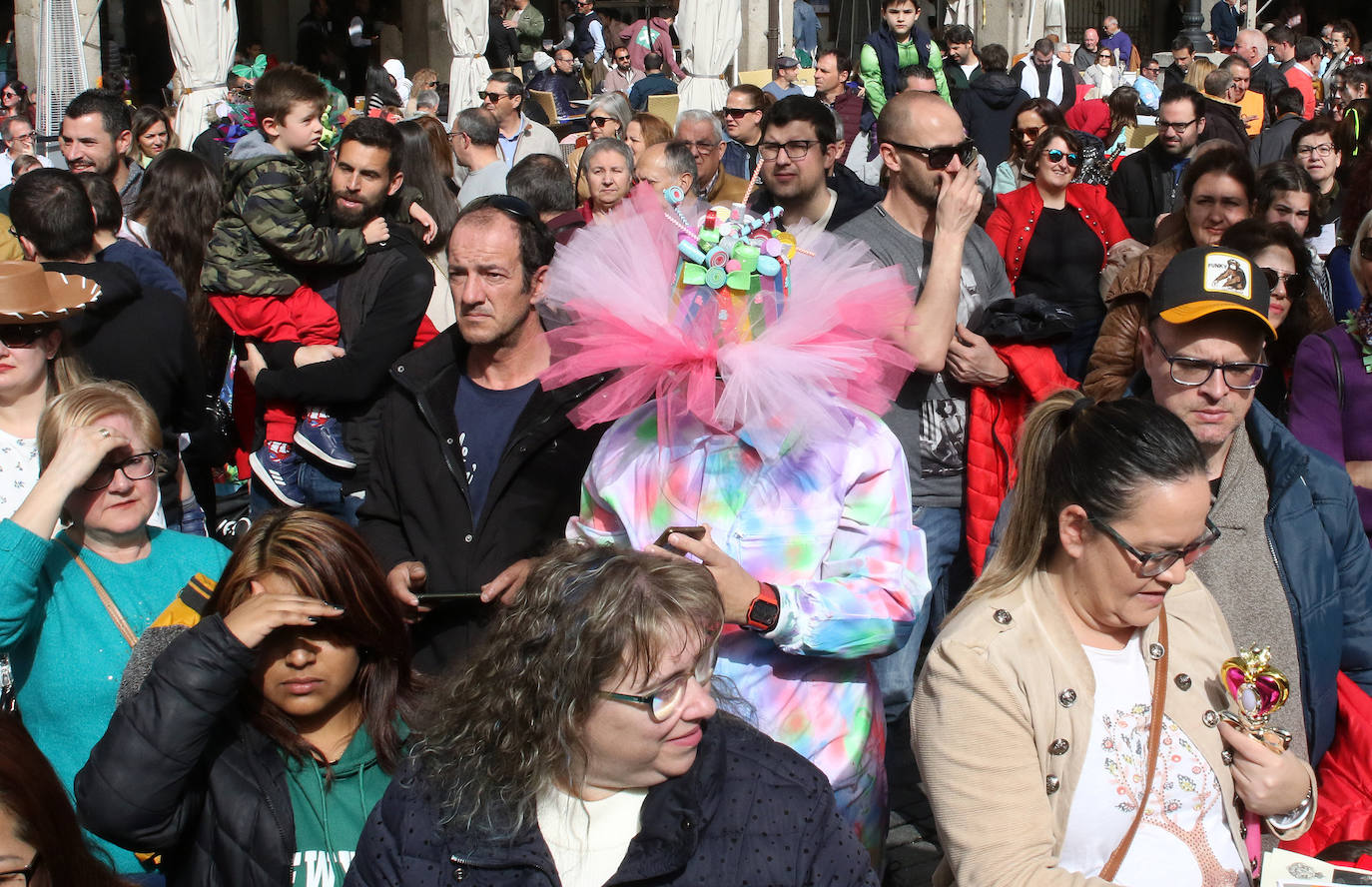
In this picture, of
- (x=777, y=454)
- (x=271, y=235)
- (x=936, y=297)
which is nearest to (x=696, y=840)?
(x=777, y=454)

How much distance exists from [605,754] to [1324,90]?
1874cm

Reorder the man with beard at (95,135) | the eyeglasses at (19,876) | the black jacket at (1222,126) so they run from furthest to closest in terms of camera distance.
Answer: the black jacket at (1222,126)
the man with beard at (95,135)
the eyeglasses at (19,876)

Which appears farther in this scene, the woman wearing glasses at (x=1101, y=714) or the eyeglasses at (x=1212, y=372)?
the eyeglasses at (x=1212, y=372)

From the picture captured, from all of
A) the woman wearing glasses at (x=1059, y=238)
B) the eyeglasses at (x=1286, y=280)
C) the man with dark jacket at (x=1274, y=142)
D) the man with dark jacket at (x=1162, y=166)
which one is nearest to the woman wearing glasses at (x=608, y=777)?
the eyeglasses at (x=1286, y=280)

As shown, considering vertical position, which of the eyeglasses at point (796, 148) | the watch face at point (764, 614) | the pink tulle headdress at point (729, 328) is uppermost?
the pink tulle headdress at point (729, 328)

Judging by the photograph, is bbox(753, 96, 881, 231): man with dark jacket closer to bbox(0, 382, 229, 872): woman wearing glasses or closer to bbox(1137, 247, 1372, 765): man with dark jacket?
bbox(1137, 247, 1372, 765): man with dark jacket

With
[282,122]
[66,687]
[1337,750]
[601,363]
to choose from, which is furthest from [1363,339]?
[282,122]

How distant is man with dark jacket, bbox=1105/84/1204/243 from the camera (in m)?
8.24

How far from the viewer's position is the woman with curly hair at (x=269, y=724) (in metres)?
2.44

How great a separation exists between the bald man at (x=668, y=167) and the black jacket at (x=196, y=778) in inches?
178

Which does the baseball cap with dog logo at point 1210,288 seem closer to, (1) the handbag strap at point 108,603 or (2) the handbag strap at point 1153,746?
(2) the handbag strap at point 1153,746

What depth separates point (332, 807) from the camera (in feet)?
8.66

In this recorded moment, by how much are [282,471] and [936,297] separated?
2.51 metres

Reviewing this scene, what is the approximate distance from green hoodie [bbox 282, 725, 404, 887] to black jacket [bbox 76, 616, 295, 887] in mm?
36
